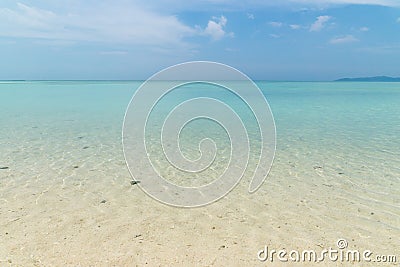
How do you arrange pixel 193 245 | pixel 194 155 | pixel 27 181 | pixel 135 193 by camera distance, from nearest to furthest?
pixel 193 245 → pixel 135 193 → pixel 27 181 → pixel 194 155

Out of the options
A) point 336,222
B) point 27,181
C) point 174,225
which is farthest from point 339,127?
point 27,181

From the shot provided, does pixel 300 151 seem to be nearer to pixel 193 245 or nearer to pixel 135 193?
pixel 135 193

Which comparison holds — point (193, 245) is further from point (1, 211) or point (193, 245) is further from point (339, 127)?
point (339, 127)

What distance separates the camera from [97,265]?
13.4 feet

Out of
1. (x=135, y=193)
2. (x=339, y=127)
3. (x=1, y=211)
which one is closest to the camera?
(x=1, y=211)

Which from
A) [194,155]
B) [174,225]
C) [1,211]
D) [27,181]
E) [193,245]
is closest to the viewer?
[193,245]

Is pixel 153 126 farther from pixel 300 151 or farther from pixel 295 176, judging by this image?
pixel 295 176

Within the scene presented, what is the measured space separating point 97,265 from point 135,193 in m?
2.60

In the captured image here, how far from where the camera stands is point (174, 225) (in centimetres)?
525

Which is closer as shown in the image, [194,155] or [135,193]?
[135,193]

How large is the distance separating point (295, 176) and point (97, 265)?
508 centimetres

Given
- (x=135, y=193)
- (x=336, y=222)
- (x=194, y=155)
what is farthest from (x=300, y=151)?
(x=135, y=193)

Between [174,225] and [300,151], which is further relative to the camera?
[300,151]

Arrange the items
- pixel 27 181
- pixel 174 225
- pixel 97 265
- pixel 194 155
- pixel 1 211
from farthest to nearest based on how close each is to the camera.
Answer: pixel 194 155, pixel 27 181, pixel 1 211, pixel 174 225, pixel 97 265
